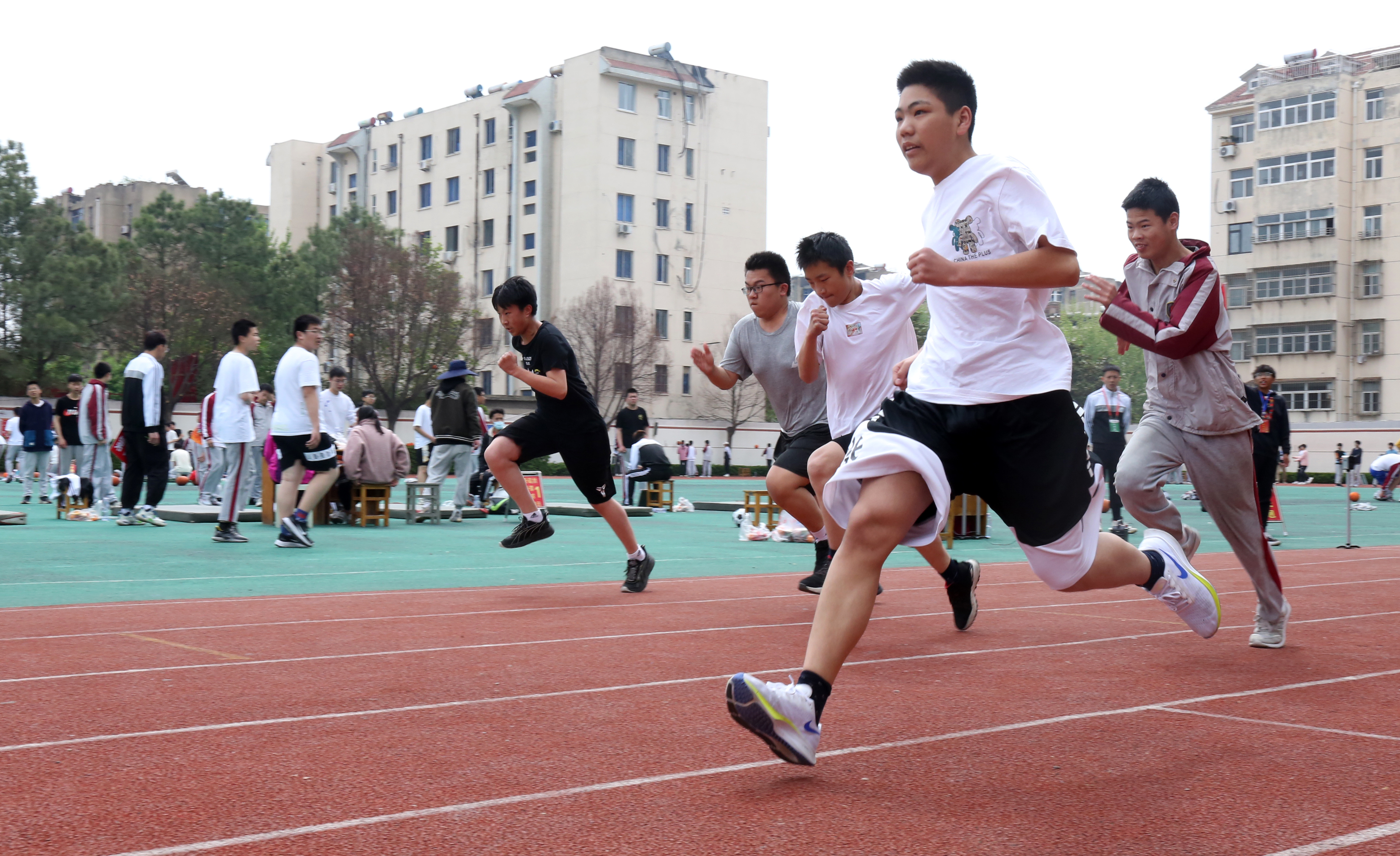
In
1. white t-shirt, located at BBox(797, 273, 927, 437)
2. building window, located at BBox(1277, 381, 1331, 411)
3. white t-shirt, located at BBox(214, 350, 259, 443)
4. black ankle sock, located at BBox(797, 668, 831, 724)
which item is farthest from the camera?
building window, located at BBox(1277, 381, 1331, 411)

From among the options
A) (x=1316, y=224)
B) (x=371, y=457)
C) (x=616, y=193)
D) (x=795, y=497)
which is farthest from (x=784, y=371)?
(x=1316, y=224)

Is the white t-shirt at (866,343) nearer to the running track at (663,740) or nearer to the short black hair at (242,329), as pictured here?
the running track at (663,740)

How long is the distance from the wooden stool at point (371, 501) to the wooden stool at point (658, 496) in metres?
5.59

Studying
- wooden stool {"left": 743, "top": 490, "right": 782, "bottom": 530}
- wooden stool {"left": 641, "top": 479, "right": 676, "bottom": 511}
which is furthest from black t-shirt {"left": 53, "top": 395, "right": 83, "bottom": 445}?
wooden stool {"left": 743, "top": 490, "right": 782, "bottom": 530}

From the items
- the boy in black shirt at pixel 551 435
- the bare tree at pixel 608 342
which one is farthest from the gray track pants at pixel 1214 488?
the bare tree at pixel 608 342

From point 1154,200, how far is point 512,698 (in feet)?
11.3

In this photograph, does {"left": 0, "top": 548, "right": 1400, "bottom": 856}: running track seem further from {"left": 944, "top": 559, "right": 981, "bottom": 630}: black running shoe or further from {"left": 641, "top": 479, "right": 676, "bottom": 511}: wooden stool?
{"left": 641, "top": 479, "right": 676, "bottom": 511}: wooden stool

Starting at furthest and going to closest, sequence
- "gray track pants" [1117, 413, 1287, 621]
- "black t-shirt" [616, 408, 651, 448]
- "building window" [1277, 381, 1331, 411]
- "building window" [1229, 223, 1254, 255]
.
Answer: "building window" [1229, 223, 1254, 255] → "building window" [1277, 381, 1331, 411] → "black t-shirt" [616, 408, 651, 448] → "gray track pants" [1117, 413, 1287, 621]

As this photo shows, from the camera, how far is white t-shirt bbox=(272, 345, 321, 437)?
11.8 m

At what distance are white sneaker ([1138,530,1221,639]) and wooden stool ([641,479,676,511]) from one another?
15547 mm

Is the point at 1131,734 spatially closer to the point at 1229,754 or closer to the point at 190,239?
the point at 1229,754

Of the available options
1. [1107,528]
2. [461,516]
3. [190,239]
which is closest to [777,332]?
[461,516]

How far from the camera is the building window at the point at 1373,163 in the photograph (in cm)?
5981

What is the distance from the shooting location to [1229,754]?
144 inches
